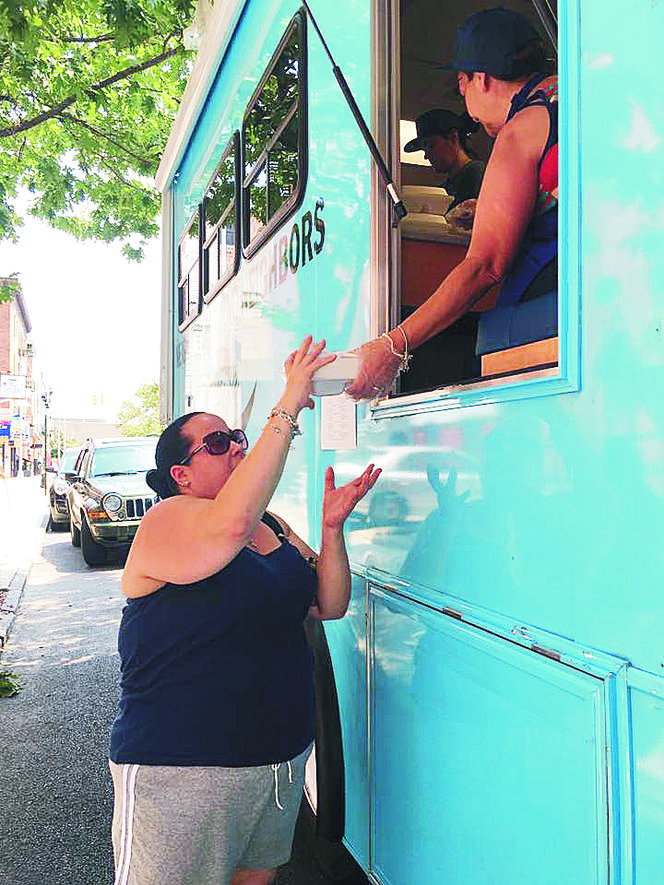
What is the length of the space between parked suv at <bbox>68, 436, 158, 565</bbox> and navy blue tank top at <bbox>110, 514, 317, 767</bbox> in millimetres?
9854

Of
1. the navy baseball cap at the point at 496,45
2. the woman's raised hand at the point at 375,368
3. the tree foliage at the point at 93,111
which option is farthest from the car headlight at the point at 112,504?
the navy baseball cap at the point at 496,45

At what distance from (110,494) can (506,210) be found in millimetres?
10991

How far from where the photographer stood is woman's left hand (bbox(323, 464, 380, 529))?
2.25m

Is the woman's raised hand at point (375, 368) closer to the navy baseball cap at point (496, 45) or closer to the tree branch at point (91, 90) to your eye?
the navy baseball cap at point (496, 45)

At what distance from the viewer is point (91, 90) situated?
8.98 m

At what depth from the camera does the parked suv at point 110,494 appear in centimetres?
1200

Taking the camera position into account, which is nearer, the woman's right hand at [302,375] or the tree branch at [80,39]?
the woman's right hand at [302,375]

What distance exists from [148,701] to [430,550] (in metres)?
0.82

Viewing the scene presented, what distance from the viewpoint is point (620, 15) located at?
1.29 meters

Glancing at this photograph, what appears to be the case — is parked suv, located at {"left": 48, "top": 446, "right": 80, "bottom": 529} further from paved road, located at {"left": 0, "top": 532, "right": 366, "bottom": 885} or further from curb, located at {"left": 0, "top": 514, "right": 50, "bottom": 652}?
paved road, located at {"left": 0, "top": 532, "right": 366, "bottom": 885}

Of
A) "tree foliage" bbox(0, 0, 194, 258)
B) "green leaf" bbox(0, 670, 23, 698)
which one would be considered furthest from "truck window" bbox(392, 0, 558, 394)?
"green leaf" bbox(0, 670, 23, 698)

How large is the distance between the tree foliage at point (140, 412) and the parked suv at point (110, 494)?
1655 inches

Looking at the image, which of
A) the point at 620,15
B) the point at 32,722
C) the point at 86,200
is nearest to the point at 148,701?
the point at 620,15

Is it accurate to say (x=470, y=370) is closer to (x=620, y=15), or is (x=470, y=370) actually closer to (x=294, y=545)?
(x=294, y=545)
